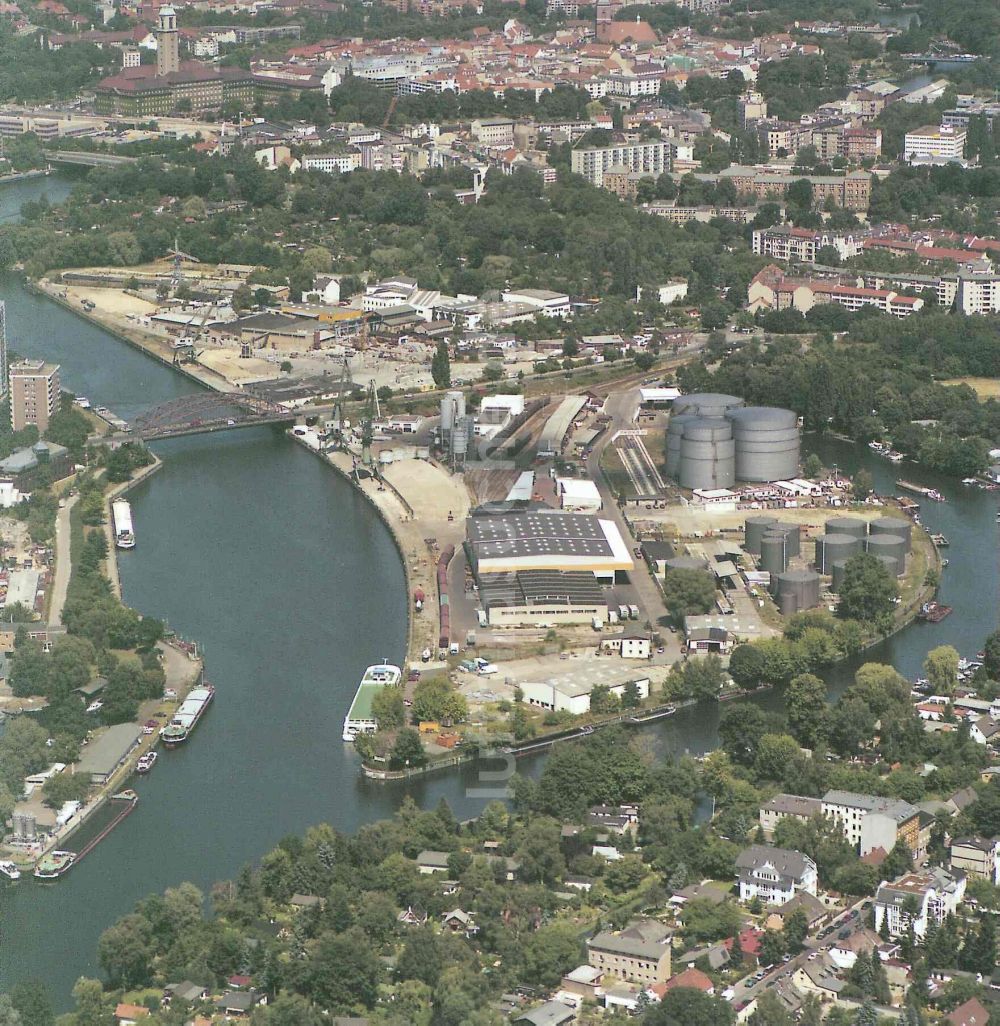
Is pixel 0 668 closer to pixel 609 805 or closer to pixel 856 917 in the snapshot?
pixel 609 805

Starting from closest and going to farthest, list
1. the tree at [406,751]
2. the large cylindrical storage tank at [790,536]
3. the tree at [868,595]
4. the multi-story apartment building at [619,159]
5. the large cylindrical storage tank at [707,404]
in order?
the tree at [406,751] < the tree at [868,595] < the large cylindrical storage tank at [790,536] < the large cylindrical storage tank at [707,404] < the multi-story apartment building at [619,159]

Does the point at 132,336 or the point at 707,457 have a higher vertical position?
the point at 707,457

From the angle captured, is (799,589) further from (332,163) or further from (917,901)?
(332,163)

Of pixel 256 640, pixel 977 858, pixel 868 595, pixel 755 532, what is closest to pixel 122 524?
pixel 256 640

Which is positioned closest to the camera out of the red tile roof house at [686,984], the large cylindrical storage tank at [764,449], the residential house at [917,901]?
the red tile roof house at [686,984]

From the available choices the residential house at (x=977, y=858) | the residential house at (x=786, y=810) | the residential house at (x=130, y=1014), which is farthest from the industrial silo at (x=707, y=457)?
the residential house at (x=130, y=1014)

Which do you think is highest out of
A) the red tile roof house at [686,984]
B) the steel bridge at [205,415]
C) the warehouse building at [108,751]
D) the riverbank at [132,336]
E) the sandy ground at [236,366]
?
the red tile roof house at [686,984]

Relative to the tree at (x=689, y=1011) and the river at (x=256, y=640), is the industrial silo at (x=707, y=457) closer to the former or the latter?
the river at (x=256, y=640)
